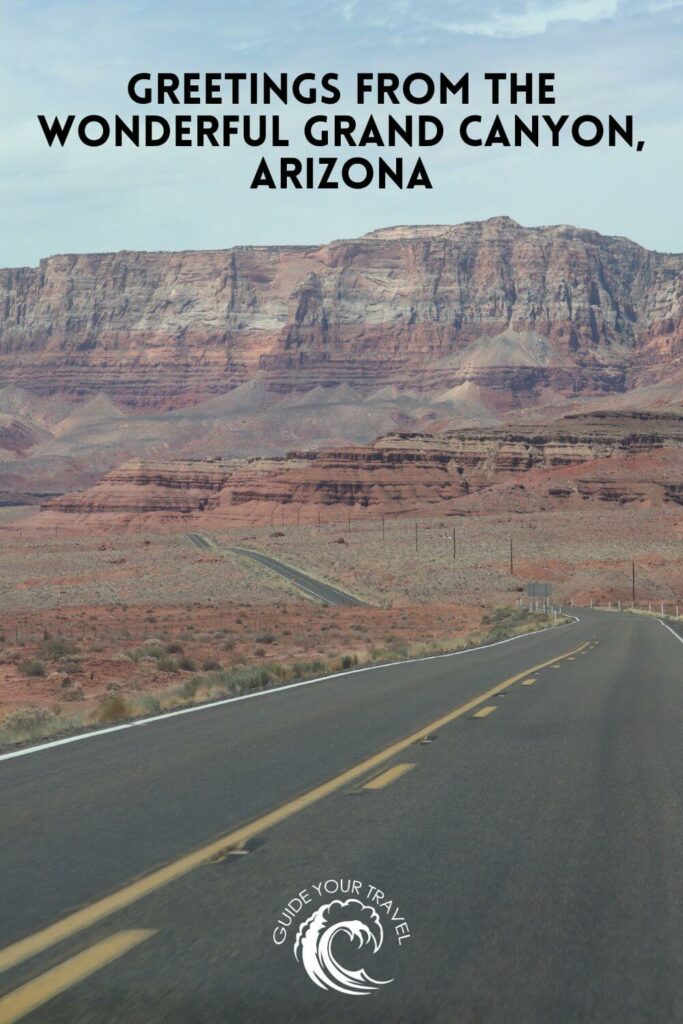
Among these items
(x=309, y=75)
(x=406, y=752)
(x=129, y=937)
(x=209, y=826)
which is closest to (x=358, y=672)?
(x=406, y=752)

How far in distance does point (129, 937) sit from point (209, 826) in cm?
232

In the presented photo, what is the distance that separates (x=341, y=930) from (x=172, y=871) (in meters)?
1.42

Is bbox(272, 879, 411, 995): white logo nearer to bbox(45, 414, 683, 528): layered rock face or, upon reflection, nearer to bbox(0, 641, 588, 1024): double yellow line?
bbox(0, 641, 588, 1024): double yellow line

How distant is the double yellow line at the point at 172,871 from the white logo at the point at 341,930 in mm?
813

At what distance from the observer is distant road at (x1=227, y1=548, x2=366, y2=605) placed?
75125 millimetres

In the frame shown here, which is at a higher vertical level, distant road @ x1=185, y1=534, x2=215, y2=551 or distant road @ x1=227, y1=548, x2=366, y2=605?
distant road @ x1=185, y1=534, x2=215, y2=551

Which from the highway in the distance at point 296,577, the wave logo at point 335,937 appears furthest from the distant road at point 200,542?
the wave logo at point 335,937

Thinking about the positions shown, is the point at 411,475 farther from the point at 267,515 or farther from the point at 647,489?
the point at 647,489

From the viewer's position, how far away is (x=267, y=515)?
519 ft

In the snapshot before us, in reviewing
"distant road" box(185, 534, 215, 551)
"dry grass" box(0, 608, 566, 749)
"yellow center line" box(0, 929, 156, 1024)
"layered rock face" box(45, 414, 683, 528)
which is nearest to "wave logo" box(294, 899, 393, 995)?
"yellow center line" box(0, 929, 156, 1024)

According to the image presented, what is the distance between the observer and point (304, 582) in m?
86.0

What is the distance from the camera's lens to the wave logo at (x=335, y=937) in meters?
4.64

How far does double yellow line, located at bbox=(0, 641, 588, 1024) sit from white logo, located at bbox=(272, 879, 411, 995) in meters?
0.81

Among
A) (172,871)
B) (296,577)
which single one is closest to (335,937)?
(172,871)
